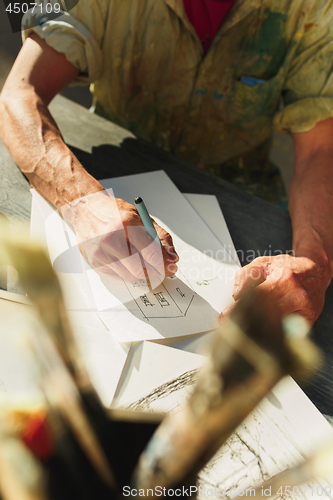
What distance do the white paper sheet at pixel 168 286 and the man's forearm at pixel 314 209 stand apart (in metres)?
0.17

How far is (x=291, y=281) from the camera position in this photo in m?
0.55

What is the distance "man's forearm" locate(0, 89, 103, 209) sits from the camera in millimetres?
622

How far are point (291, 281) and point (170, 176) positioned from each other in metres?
0.41

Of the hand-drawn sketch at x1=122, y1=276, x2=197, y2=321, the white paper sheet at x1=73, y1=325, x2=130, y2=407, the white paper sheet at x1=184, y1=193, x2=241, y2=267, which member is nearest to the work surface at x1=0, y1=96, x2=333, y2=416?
the white paper sheet at x1=184, y1=193, x2=241, y2=267

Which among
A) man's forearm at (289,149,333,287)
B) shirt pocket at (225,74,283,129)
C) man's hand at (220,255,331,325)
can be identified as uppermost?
shirt pocket at (225,74,283,129)

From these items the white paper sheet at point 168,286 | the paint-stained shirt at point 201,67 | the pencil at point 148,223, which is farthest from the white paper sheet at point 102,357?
the paint-stained shirt at point 201,67

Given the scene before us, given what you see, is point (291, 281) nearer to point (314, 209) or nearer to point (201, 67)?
point (314, 209)

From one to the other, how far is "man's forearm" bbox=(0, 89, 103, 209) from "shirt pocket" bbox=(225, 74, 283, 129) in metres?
0.59

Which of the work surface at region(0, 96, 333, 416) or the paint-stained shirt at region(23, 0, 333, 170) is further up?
the paint-stained shirt at region(23, 0, 333, 170)

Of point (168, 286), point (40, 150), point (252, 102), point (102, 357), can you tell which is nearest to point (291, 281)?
point (168, 286)

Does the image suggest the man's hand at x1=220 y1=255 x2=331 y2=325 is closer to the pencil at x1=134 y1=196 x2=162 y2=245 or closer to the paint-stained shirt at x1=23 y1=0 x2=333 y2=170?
the pencil at x1=134 y1=196 x2=162 y2=245

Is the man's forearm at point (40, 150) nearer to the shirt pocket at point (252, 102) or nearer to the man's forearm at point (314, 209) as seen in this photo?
the man's forearm at point (314, 209)

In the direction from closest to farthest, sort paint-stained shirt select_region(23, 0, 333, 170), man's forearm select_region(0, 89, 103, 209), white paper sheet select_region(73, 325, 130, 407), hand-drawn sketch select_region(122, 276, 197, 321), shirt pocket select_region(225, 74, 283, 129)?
white paper sheet select_region(73, 325, 130, 407), hand-drawn sketch select_region(122, 276, 197, 321), man's forearm select_region(0, 89, 103, 209), paint-stained shirt select_region(23, 0, 333, 170), shirt pocket select_region(225, 74, 283, 129)

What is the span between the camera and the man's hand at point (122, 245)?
54 centimetres
